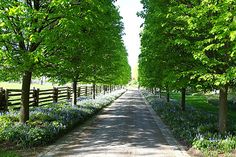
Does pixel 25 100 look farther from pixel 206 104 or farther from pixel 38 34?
pixel 206 104

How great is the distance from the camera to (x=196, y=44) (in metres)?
11.3

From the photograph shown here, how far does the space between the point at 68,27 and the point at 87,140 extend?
4.52 m

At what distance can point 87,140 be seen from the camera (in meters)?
12.8

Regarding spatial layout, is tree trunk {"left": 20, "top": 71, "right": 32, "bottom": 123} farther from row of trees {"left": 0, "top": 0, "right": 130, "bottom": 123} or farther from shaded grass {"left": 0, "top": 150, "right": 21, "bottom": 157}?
shaded grass {"left": 0, "top": 150, "right": 21, "bottom": 157}

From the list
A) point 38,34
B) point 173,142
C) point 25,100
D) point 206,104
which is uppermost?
point 38,34

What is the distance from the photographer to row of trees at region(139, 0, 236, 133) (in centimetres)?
1029

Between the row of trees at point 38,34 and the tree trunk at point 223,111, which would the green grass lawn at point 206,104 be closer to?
the tree trunk at point 223,111

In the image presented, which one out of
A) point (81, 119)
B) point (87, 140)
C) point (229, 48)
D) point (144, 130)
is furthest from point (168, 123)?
point (229, 48)

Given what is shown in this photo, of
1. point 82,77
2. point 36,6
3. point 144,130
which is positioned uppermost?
point 36,6

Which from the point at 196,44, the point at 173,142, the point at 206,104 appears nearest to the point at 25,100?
the point at 173,142

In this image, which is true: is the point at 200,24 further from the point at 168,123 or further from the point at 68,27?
the point at 168,123

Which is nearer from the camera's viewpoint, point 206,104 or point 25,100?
point 25,100

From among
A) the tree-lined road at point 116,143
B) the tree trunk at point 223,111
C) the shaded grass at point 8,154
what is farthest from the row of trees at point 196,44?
the shaded grass at point 8,154

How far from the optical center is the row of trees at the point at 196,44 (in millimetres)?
10288
